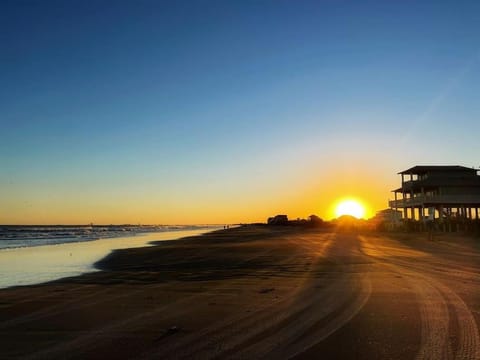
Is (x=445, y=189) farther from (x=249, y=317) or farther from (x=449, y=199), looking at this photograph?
(x=249, y=317)

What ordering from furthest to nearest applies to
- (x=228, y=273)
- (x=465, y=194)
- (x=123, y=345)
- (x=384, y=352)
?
(x=465, y=194)
(x=228, y=273)
(x=123, y=345)
(x=384, y=352)

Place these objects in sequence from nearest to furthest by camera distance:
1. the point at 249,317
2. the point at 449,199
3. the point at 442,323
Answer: the point at 442,323 → the point at 249,317 → the point at 449,199

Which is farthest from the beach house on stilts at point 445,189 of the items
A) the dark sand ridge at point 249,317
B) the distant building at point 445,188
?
the dark sand ridge at point 249,317

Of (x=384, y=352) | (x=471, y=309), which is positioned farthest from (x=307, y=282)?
(x=384, y=352)

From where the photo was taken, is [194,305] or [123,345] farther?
[194,305]

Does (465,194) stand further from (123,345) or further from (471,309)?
(123,345)

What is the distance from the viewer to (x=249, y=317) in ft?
28.8

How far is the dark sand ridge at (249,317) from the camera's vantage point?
671 centimetres

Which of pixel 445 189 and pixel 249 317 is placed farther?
pixel 445 189

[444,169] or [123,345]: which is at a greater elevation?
[444,169]

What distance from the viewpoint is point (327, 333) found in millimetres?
7508

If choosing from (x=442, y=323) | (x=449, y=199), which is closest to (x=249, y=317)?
(x=442, y=323)

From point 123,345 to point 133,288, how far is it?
6528 millimetres

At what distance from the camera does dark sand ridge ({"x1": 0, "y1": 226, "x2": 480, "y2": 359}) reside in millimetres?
6711
